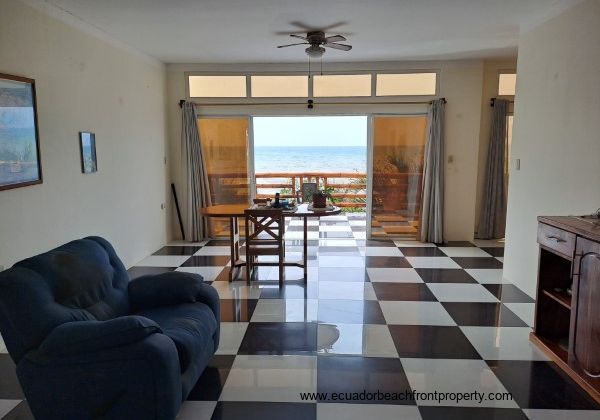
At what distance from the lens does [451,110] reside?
19.8 feet

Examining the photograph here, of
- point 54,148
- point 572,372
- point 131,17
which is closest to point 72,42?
point 131,17

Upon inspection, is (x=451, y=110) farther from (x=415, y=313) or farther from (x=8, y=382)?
(x=8, y=382)

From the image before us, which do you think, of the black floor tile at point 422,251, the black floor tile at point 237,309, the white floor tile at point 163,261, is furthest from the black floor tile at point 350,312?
the white floor tile at point 163,261

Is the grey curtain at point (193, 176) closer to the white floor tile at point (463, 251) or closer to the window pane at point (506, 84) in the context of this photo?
the white floor tile at point (463, 251)

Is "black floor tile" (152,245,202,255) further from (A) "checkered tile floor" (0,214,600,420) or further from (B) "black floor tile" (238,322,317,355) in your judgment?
(B) "black floor tile" (238,322,317,355)

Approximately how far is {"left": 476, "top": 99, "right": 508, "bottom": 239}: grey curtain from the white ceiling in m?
0.92

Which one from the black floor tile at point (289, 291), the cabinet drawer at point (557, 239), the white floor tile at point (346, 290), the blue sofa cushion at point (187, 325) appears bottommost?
the black floor tile at point (289, 291)

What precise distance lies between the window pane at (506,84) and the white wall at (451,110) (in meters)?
0.37

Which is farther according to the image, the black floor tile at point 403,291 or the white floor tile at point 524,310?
the black floor tile at point 403,291

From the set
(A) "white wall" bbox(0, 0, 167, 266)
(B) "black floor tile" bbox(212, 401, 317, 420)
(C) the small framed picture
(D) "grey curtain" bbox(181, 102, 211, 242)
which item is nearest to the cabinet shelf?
(B) "black floor tile" bbox(212, 401, 317, 420)

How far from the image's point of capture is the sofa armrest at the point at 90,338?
191 cm

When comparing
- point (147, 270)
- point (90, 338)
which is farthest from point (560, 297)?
point (147, 270)

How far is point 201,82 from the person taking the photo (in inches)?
244

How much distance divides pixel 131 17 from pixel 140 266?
8.74 feet
